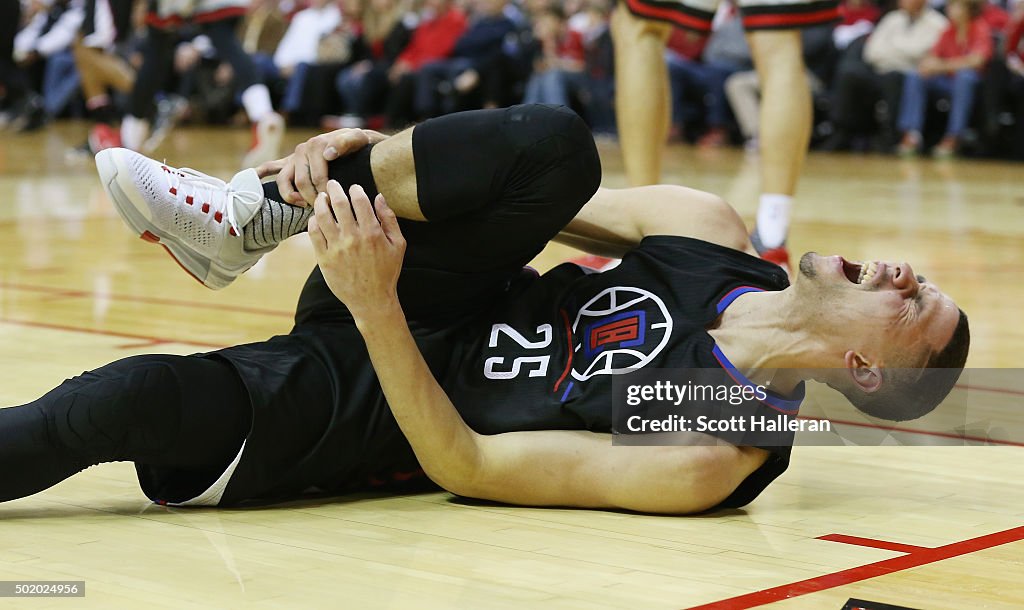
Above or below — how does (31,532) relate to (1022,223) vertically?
below

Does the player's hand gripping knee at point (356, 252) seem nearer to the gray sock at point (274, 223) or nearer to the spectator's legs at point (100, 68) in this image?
the gray sock at point (274, 223)

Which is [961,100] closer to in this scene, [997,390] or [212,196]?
[997,390]

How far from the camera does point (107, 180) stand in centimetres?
209

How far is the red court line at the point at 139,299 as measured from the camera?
3.74 metres

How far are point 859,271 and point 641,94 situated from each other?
6.65ft

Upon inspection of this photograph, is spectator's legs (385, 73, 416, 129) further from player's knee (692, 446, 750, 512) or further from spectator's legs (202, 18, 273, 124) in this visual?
player's knee (692, 446, 750, 512)

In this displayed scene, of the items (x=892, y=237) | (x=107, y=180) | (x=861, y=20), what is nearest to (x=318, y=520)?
(x=107, y=180)

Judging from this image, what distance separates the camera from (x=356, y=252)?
1.93 meters

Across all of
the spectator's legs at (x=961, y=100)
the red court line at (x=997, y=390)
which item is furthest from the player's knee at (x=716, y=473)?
the spectator's legs at (x=961, y=100)

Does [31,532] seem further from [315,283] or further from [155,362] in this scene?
[315,283]

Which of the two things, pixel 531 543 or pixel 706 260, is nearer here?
pixel 531 543

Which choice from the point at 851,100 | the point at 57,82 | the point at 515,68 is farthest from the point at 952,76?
the point at 57,82

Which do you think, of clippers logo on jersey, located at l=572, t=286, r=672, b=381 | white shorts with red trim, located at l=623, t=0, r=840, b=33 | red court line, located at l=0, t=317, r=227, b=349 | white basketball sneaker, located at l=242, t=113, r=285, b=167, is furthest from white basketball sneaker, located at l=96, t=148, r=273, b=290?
white basketball sneaker, located at l=242, t=113, r=285, b=167

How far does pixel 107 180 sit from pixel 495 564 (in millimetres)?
782
